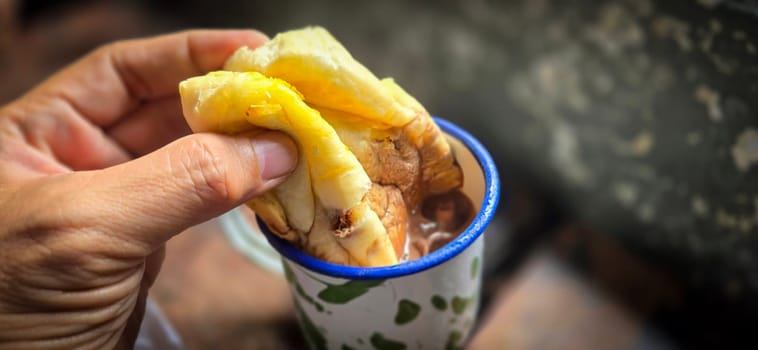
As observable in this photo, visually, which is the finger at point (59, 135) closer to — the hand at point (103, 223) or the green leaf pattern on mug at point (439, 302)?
the hand at point (103, 223)

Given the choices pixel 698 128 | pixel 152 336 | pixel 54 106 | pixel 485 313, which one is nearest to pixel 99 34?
pixel 54 106

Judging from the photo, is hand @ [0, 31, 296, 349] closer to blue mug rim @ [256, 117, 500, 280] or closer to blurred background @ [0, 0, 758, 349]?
blue mug rim @ [256, 117, 500, 280]

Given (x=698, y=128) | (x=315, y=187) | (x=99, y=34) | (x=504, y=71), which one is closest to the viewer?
(x=315, y=187)

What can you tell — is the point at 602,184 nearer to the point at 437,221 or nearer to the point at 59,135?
the point at 437,221

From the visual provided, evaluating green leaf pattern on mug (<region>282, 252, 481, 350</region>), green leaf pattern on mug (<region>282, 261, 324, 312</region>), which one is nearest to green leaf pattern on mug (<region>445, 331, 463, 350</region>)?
green leaf pattern on mug (<region>282, 252, 481, 350</region>)

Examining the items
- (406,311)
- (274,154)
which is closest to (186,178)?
(274,154)

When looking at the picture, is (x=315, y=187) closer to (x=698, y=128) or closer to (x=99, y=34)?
(x=698, y=128)
